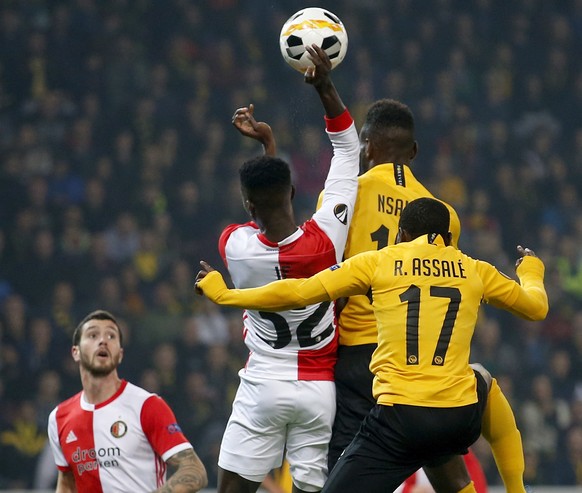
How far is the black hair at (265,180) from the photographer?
5.02 meters

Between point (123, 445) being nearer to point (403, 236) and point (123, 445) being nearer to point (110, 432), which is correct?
point (110, 432)

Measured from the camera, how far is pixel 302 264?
5117mm

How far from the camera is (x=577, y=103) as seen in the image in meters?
14.7

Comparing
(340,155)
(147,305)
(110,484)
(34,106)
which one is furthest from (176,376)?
(340,155)

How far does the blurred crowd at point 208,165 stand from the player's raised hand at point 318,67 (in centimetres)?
571

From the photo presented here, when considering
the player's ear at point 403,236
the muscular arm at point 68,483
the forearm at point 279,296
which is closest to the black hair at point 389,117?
the player's ear at point 403,236

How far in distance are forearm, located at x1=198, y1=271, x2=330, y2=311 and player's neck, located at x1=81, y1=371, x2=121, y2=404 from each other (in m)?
1.36

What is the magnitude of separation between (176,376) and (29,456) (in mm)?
1427

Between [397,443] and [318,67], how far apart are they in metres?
1.59

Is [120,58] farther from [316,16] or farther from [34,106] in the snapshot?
[316,16]

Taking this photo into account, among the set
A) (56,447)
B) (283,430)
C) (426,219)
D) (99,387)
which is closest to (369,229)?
(426,219)

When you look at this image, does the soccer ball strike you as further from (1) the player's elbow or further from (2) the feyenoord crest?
(2) the feyenoord crest

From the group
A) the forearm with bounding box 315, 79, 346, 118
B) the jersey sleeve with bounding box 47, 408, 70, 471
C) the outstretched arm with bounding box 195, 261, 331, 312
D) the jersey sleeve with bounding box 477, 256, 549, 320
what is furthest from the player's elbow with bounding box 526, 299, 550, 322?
the jersey sleeve with bounding box 47, 408, 70, 471

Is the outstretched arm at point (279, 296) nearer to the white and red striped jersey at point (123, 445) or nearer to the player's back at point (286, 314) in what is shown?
the player's back at point (286, 314)
